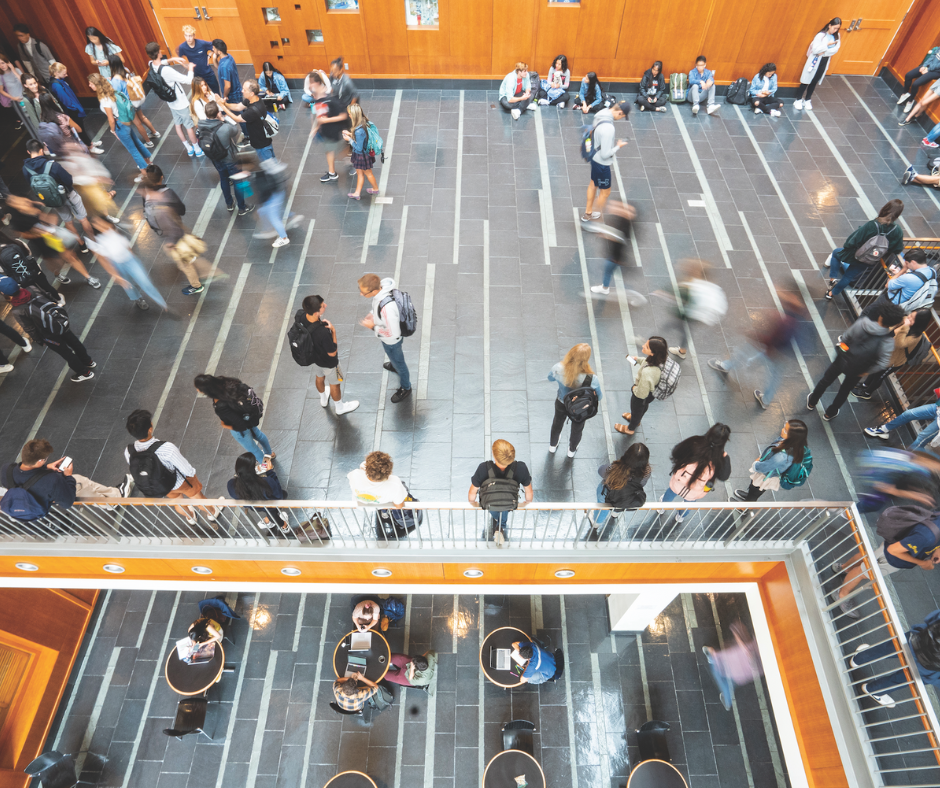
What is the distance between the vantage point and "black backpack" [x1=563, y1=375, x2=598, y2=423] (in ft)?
18.8

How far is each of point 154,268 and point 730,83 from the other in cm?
1274

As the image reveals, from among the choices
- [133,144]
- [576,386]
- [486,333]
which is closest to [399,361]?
[486,333]

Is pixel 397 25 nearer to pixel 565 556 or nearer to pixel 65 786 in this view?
pixel 565 556

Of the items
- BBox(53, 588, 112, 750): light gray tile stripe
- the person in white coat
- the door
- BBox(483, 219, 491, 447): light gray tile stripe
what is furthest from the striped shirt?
the door

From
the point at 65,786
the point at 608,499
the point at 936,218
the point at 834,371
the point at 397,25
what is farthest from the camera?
the point at 397,25

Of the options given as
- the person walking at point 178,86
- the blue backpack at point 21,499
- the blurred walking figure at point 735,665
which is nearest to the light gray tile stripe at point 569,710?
the blurred walking figure at point 735,665

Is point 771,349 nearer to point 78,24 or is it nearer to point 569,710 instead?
point 569,710

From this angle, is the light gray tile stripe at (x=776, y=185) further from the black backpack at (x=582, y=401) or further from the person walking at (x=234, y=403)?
the person walking at (x=234, y=403)

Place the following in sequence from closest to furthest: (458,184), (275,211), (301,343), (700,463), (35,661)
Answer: (700,463) → (301,343) → (35,661) → (275,211) → (458,184)

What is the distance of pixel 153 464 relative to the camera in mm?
5441

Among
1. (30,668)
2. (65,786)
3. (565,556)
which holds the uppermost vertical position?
(565,556)

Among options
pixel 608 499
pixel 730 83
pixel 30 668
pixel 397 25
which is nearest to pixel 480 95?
pixel 397 25

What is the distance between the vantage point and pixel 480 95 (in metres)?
12.8

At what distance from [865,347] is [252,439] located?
6868 millimetres
